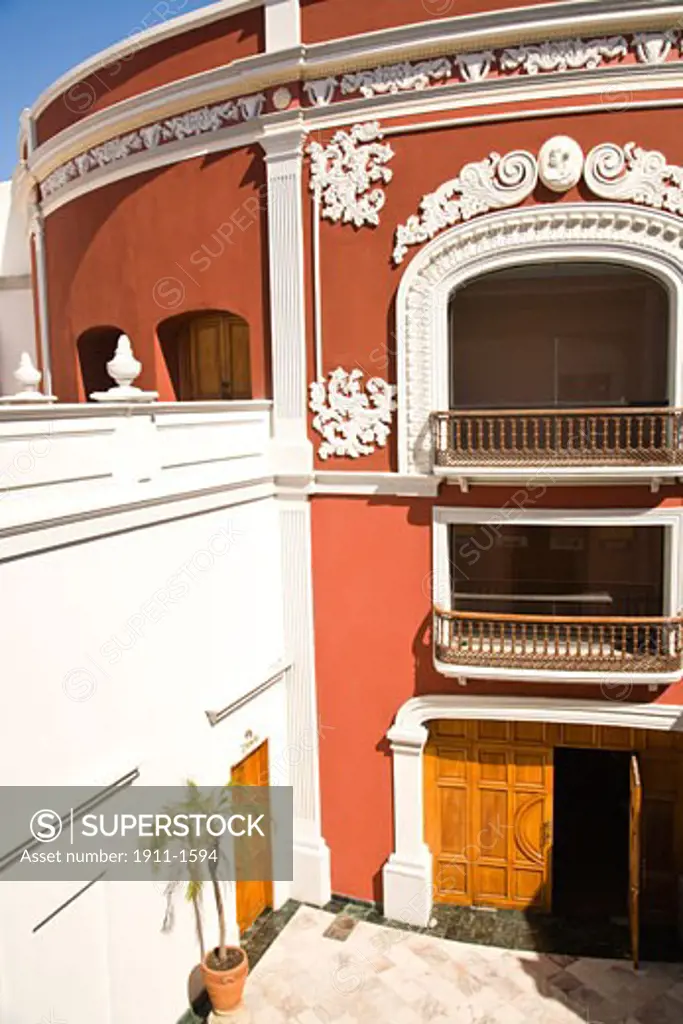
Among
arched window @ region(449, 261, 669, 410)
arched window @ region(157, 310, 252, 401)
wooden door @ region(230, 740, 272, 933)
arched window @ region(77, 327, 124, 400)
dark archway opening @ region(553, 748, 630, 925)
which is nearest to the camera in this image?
arched window @ region(449, 261, 669, 410)

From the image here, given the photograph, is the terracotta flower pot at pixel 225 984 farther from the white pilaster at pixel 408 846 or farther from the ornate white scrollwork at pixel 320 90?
the ornate white scrollwork at pixel 320 90

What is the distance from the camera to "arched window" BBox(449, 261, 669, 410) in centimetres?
871

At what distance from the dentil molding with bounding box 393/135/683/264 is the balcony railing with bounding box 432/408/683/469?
81.1 inches

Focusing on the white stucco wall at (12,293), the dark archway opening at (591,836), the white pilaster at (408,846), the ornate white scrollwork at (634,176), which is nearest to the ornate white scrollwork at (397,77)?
the ornate white scrollwork at (634,176)

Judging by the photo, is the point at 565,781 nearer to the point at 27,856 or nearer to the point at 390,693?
the point at 390,693

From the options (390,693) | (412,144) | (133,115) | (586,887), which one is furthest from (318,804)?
(133,115)

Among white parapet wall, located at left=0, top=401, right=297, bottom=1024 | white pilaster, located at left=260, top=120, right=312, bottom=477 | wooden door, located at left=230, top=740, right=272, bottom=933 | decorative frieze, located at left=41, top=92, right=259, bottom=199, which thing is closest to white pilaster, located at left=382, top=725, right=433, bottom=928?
wooden door, located at left=230, top=740, right=272, bottom=933

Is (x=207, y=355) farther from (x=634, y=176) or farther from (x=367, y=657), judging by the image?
(x=634, y=176)

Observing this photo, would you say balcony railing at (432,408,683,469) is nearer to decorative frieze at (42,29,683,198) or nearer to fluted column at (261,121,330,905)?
fluted column at (261,121,330,905)

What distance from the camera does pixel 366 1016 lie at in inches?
322

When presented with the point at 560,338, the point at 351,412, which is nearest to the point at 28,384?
the point at 351,412

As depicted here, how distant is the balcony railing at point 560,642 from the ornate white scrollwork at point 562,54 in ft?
18.4

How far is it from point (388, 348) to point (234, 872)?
Result: 20.0 ft

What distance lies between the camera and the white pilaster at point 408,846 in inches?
373
